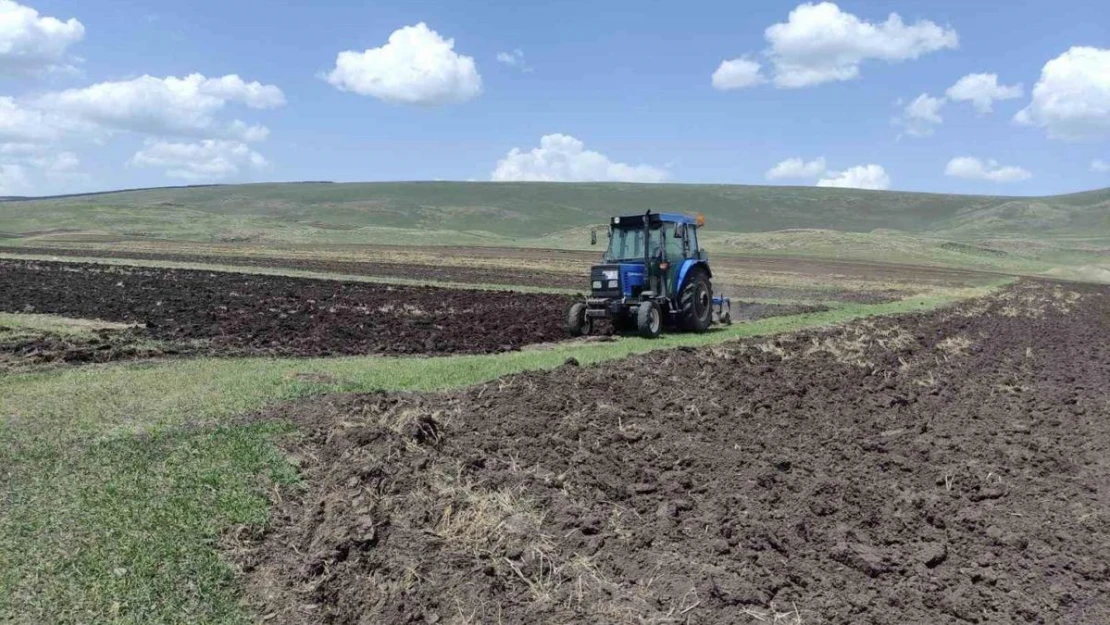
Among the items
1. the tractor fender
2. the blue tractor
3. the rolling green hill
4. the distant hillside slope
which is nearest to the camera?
the blue tractor

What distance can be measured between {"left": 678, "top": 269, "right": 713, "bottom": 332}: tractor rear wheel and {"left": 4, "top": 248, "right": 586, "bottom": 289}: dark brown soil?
1362cm

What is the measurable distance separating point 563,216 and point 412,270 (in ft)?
314

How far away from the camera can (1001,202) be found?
145750 mm

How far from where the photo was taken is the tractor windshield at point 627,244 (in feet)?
56.9

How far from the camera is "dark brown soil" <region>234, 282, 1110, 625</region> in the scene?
5164 mm

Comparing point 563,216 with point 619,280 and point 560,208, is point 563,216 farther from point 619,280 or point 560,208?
point 619,280

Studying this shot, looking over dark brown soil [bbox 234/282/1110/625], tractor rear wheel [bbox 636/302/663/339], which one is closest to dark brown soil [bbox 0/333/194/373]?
dark brown soil [bbox 234/282/1110/625]

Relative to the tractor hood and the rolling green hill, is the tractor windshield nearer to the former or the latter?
the tractor hood

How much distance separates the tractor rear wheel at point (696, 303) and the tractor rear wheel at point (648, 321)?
1.09 m

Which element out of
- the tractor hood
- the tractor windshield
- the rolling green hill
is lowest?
the tractor hood

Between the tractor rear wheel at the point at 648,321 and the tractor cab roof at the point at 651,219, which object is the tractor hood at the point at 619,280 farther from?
the tractor cab roof at the point at 651,219

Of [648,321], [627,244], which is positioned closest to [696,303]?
[648,321]

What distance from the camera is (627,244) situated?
1752cm

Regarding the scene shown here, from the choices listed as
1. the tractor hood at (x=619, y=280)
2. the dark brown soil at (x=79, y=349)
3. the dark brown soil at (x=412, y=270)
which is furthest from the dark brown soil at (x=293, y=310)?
the dark brown soil at (x=412, y=270)
